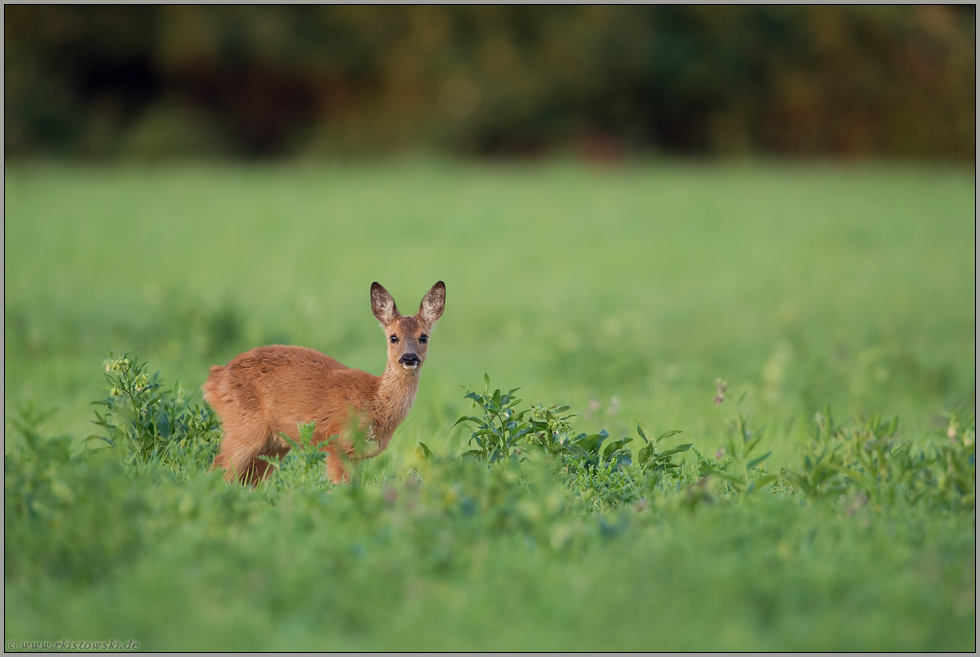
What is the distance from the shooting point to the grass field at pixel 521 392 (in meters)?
3.24

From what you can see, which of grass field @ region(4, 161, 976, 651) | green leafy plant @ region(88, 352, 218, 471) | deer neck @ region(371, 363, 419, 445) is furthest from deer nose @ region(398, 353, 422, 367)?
green leafy plant @ region(88, 352, 218, 471)

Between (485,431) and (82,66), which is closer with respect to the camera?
(485,431)

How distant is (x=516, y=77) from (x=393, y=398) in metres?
22.5

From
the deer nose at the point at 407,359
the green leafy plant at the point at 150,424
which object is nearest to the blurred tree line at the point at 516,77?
the green leafy plant at the point at 150,424

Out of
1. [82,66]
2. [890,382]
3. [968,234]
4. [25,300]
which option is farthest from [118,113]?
[890,382]

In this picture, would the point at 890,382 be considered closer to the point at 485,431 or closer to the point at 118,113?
the point at 485,431

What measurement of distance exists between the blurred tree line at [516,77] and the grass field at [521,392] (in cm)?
727

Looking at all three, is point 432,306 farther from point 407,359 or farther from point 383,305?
point 407,359

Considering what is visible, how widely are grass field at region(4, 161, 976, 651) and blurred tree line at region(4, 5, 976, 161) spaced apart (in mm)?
7272

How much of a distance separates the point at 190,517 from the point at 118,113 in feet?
83.5

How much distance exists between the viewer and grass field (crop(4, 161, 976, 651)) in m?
3.24

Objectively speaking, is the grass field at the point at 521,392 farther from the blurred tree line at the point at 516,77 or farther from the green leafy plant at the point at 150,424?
the blurred tree line at the point at 516,77

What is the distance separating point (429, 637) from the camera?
3.11 meters

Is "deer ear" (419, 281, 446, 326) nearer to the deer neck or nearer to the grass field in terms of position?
the deer neck
